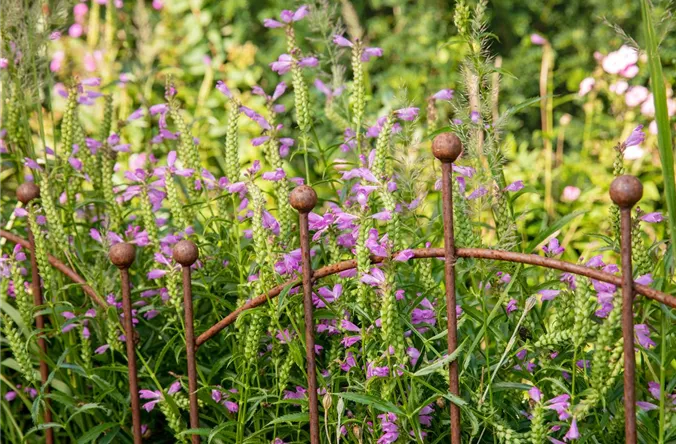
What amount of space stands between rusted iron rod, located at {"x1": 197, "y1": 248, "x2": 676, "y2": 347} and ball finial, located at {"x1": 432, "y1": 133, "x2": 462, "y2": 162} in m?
0.14

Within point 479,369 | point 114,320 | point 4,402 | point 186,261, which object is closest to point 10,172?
point 4,402

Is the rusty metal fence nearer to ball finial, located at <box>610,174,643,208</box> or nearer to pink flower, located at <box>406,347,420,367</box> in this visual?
ball finial, located at <box>610,174,643,208</box>

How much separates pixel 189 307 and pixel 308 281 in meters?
0.23

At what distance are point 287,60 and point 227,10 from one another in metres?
3.18

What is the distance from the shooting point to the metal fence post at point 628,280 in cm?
119

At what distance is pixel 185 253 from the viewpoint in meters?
1.48

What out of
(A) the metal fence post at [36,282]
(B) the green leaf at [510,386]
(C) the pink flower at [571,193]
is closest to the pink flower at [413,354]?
(B) the green leaf at [510,386]

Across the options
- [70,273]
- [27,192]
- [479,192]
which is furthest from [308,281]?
[27,192]

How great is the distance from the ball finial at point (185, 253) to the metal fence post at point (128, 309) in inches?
5.5

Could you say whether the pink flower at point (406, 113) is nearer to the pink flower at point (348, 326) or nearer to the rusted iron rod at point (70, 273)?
the pink flower at point (348, 326)

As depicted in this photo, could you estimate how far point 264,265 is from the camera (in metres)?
1.51

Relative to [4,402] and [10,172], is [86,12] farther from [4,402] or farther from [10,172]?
[4,402]

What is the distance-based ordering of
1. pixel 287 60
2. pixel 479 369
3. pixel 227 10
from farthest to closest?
pixel 227 10
pixel 287 60
pixel 479 369

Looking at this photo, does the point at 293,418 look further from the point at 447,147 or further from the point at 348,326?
the point at 447,147
